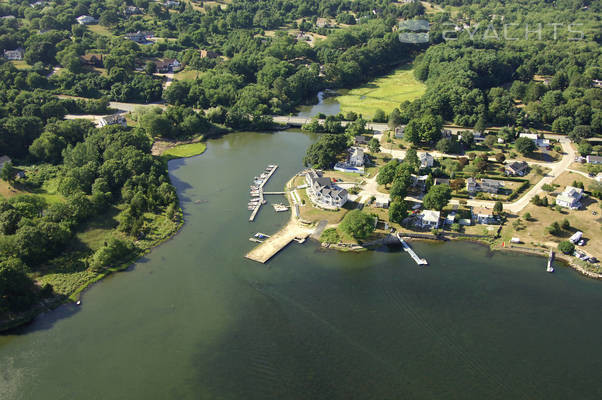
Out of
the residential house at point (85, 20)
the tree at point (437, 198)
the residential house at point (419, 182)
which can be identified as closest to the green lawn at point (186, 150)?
the residential house at point (419, 182)

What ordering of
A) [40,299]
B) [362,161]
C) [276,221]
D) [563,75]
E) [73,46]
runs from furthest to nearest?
[73,46], [563,75], [362,161], [276,221], [40,299]

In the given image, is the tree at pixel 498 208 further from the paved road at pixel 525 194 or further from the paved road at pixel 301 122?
the paved road at pixel 301 122

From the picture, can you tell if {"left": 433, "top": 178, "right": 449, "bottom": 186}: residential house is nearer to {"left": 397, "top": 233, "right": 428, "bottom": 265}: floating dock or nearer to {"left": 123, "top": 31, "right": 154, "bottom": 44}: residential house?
{"left": 397, "top": 233, "right": 428, "bottom": 265}: floating dock

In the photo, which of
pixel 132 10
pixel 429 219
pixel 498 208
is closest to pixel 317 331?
pixel 429 219

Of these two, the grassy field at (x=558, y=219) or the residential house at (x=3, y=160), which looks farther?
the residential house at (x=3, y=160)

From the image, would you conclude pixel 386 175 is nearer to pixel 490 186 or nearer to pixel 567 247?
pixel 490 186

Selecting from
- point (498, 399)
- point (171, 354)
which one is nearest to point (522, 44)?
point (498, 399)

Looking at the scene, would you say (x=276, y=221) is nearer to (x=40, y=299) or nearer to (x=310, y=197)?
(x=310, y=197)
